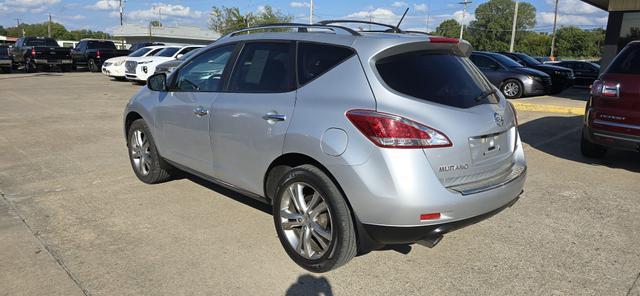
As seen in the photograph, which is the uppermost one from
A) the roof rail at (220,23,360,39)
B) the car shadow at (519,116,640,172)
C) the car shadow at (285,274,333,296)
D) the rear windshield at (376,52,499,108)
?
the roof rail at (220,23,360,39)

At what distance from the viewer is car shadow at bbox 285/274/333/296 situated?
3025 millimetres

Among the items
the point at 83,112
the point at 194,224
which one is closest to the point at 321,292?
the point at 194,224

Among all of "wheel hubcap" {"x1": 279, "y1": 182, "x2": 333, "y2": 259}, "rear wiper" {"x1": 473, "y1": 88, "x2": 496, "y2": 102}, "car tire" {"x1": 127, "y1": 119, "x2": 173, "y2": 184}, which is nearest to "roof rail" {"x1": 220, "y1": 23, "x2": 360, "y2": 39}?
"rear wiper" {"x1": 473, "y1": 88, "x2": 496, "y2": 102}

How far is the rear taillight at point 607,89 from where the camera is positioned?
547 cm

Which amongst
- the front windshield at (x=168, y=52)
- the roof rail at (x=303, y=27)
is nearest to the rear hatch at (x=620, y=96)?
the roof rail at (x=303, y=27)

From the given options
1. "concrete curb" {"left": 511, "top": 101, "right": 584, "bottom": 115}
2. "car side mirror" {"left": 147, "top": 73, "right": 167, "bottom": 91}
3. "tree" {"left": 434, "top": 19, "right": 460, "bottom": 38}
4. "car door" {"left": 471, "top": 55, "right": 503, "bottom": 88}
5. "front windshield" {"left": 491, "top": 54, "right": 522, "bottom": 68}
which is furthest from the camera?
"tree" {"left": 434, "top": 19, "right": 460, "bottom": 38}

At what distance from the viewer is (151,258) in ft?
11.3

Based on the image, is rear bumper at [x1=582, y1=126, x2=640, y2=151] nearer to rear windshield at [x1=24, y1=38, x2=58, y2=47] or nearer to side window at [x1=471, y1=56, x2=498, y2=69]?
side window at [x1=471, y1=56, x2=498, y2=69]

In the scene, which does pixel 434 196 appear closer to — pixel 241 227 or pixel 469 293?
pixel 469 293

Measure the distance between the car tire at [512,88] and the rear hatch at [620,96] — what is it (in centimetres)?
929

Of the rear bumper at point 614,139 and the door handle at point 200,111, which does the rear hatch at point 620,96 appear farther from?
the door handle at point 200,111

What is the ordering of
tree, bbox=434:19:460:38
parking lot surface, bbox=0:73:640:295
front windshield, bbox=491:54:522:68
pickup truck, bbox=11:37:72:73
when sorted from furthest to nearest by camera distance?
tree, bbox=434:19:460:38, pickup truck, bbox=11:37:72:73, front windshield, bbox=491:54:522:68, parking lot surface, bbox=0:73:640:295

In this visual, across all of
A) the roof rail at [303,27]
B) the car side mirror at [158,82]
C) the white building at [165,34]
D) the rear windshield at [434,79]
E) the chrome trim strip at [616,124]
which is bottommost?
the chrome trim strip at [616,124]

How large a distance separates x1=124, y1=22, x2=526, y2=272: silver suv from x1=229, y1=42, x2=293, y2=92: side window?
0.03 ft
